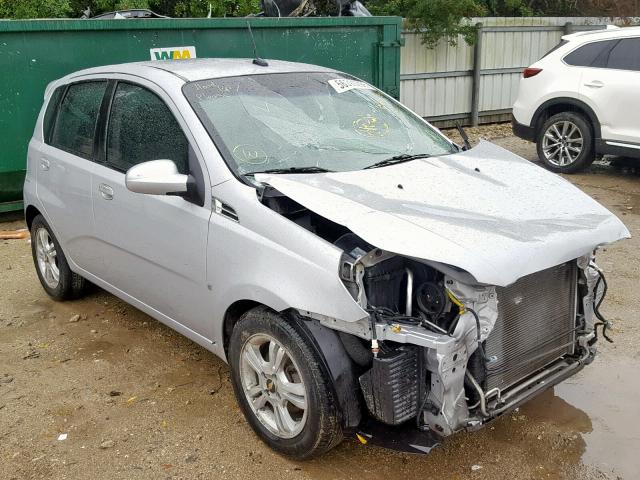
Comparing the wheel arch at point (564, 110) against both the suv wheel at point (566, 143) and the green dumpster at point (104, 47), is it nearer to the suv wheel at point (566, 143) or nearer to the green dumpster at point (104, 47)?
the suv wheel at point (566, 143)

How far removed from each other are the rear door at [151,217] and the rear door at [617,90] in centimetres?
632

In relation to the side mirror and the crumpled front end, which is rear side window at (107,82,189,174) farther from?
the crumpled front end

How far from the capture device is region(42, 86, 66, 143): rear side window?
4898 millimetres

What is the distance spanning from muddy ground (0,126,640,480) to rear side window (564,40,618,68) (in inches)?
183

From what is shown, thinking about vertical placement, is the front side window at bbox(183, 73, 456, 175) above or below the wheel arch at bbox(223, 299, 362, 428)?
above

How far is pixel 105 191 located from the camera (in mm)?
4141

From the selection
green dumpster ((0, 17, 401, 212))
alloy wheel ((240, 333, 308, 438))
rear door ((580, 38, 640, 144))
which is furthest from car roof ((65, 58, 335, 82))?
rear door ((580, 38, 640, 144))

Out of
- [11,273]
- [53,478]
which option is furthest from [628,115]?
[53,478]

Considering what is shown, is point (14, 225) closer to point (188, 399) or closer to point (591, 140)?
point (188, 399)

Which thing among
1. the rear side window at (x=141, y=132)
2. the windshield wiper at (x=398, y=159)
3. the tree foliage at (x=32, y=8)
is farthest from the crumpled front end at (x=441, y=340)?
the tree foliage at (x=32, y=8)

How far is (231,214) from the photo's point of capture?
330 cm

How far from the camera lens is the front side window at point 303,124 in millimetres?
3568

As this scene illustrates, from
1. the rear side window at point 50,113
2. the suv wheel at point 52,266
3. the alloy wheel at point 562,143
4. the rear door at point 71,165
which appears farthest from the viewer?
the alloy wheel at point 562,143

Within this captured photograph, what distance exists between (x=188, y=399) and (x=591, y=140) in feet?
22.0
